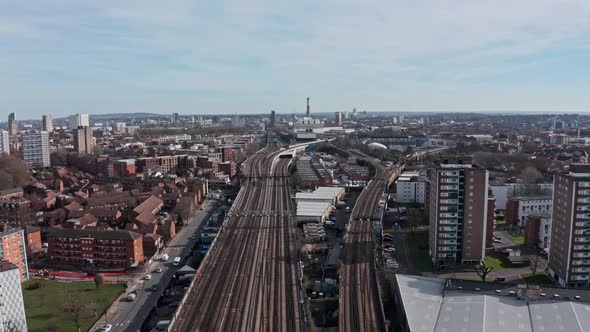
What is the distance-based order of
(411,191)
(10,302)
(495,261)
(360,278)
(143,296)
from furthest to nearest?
(411,191) < (495,261) < (360,278) < (143,296) < (10,302)

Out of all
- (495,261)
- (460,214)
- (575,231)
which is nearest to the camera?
(575,231)

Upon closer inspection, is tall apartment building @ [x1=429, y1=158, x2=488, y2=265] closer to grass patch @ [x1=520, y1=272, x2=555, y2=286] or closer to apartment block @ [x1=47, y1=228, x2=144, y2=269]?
grass patch @ [x1=520, y1=272, x2=555, y2=286]

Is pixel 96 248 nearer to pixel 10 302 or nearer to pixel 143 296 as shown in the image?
pixel 143 296

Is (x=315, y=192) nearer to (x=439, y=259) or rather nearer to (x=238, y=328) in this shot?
(x=439, y=259)

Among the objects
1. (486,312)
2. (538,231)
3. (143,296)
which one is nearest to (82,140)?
(143,296)

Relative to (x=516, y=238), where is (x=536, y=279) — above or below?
below

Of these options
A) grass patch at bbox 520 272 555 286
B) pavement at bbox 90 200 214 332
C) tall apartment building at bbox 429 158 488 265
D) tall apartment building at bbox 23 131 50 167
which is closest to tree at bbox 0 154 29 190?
tall apartment building at bbox 23 131 50 167

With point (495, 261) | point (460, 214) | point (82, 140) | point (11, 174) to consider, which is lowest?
point (495, 261)
